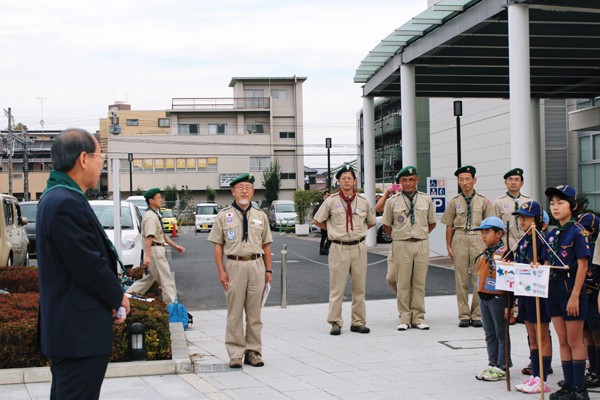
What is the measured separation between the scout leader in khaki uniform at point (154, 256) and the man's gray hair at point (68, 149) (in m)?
6.91

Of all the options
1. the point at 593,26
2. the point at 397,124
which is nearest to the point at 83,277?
the point at 593,26

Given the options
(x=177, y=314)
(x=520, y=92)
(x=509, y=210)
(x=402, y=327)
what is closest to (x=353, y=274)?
(x=402, y=327)

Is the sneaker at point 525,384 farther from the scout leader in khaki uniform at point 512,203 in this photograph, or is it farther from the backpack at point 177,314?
the backpack at point 177,314

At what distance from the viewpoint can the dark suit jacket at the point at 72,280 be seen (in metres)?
4.05

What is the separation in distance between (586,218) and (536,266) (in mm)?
916

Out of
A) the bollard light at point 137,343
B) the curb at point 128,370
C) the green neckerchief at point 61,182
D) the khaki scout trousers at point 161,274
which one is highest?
the green neckerchief at point 61,182

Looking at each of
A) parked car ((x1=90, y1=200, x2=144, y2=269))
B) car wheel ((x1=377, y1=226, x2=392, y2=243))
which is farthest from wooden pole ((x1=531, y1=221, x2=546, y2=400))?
car wheel ((x1=377, y1=226, x2=392, y2=243))

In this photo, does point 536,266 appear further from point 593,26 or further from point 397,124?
point 397,124

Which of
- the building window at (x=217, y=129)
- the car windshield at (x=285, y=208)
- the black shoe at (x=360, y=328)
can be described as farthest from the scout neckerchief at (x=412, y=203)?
the building window at (x=217, y=129)

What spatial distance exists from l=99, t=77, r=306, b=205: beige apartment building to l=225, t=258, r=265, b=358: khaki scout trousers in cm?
6336

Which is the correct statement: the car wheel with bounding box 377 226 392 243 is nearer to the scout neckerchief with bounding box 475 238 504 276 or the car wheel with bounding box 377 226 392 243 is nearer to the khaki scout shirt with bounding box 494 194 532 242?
the khaki scout shirt with bounding box 494 194 532 242

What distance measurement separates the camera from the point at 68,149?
14.0ft

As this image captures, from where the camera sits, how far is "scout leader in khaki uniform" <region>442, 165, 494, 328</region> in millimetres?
10516

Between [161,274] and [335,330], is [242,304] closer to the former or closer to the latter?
[335,330]
